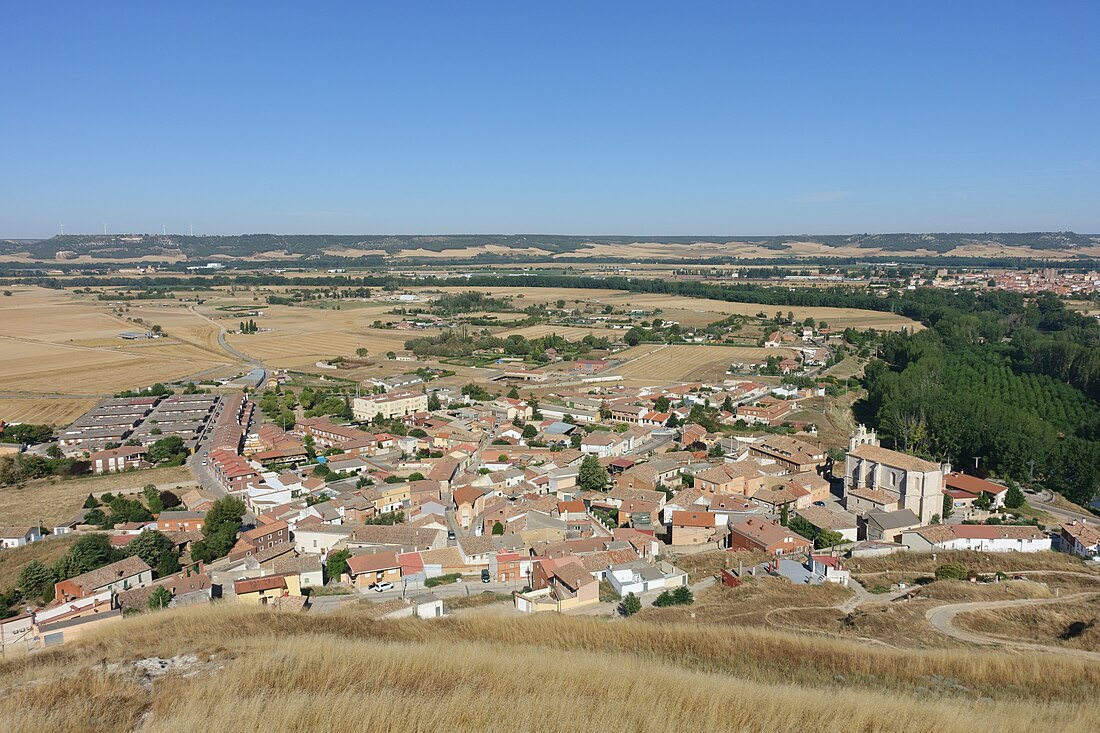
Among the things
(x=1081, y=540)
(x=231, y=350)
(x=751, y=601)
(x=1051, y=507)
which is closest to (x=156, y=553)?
(x=751, y=601)

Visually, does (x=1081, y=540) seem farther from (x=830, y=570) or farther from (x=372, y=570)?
(x=372, y=570)

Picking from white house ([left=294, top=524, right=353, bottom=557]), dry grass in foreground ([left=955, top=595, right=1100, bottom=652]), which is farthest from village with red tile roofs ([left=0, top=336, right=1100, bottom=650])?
dry grass in foreground ([left=955, top=595, right=1100, bottom=652])

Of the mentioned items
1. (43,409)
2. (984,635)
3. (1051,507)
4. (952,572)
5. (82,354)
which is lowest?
(1051,507)

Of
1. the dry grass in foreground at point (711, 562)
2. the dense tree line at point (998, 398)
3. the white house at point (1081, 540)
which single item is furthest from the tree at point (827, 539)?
the dense tree line at point (998, 398)

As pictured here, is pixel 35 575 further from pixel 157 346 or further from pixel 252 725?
pixel 157 346

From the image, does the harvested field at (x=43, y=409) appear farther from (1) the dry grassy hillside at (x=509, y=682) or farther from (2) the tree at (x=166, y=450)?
(1) the dry grassy hillside at (x=509, y=682)

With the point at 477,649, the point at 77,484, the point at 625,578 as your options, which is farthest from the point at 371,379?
the point at 477,649
